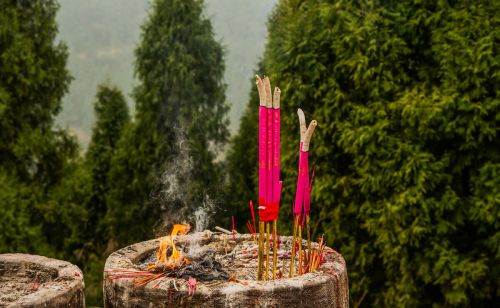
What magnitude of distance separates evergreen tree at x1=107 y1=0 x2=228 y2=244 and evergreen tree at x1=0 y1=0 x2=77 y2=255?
2.03m

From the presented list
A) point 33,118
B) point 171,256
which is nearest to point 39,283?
point 171,256

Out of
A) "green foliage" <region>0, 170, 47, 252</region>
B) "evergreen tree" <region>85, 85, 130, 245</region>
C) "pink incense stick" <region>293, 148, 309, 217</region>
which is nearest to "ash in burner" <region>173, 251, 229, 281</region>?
"pink incense stick" <region>293, 148, 309, 217</region>

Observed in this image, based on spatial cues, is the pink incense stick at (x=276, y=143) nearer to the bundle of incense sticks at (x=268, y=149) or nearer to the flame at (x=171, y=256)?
the bundle of incense sticks at (x=268, y=149)

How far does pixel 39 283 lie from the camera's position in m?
4.12

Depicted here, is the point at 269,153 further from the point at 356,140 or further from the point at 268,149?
the point at 356,140

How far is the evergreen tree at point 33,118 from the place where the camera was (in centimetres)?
1241

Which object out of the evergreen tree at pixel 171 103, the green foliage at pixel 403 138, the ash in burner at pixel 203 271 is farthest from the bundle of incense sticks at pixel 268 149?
the evergreen tree at pixel 171 103

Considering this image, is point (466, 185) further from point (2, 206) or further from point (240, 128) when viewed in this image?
point (2, 206)

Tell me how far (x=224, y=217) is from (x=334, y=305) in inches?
289

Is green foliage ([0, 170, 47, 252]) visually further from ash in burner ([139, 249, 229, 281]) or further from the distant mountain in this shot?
the distant mountain

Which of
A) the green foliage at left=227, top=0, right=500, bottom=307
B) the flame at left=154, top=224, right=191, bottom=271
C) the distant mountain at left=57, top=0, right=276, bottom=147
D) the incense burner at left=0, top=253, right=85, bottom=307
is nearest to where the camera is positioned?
the incense burner at left=0, top=253, right=85, bottom=307

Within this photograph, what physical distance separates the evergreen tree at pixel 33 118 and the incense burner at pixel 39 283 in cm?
782

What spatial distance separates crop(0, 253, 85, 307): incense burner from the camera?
135 inches

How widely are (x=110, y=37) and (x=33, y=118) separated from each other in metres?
15.7
